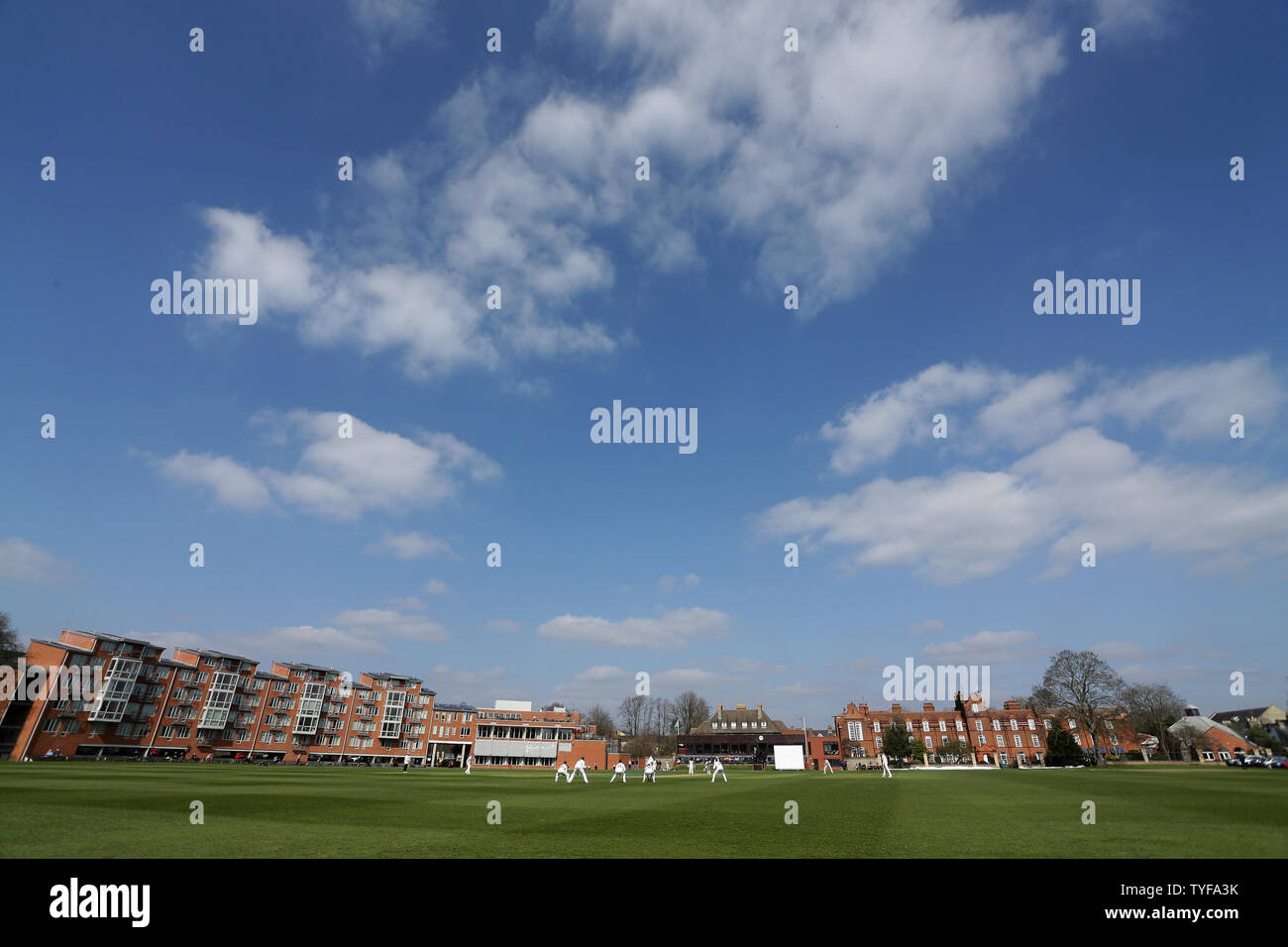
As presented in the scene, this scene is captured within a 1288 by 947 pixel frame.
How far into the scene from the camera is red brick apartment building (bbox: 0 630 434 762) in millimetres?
79062

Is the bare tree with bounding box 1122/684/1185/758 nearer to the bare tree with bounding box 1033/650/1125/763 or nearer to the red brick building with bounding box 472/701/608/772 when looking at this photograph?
the bare tree with bounding box 1033/650/1125/763

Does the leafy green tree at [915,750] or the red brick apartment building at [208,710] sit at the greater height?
the red brick apartment building at [208,710]

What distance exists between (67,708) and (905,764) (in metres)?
116

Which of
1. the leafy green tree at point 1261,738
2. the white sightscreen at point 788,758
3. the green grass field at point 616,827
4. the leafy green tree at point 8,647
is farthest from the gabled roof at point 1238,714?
the leafy green tree at point 8,647

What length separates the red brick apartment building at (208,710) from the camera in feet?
259

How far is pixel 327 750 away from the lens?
356ft

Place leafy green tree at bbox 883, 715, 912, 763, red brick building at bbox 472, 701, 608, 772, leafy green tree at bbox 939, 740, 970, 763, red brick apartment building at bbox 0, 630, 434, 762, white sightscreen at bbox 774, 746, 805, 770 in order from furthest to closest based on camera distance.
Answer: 1. red brick building at bbox 472, 701, 608, 772
2. leafy green tree at bbox 939, 740, 970, 763
3. leafy green tree at bbox 883, 715, 912, 763
4. white sightscreen at bbox 774, 746, 805, 770
5. red brick apartment building at bbox 0, 630, 434, 762

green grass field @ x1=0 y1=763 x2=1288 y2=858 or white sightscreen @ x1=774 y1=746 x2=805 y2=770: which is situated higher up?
green grass field @ x1=0 y1=763 x2=1288 y2=858

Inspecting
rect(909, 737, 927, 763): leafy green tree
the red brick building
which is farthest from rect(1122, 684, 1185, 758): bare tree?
the red brick building

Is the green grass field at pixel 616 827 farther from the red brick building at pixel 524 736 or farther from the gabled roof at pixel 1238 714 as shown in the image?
the gabled roof at pixel 1238 714

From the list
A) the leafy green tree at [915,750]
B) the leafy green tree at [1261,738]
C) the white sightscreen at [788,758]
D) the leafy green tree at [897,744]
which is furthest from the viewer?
the leafy green tree at [1261,738]

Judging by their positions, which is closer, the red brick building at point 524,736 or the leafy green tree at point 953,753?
the leafy green tree at point 953,753

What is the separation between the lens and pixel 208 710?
3770 inches
